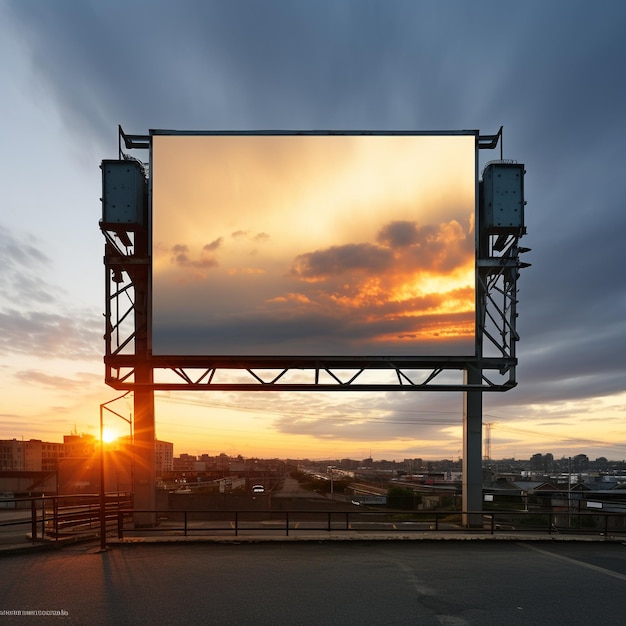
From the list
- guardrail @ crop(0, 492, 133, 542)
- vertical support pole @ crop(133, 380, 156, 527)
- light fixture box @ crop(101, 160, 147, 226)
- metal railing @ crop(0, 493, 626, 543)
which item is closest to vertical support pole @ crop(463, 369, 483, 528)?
metal railing @ crop(0, 493, 626, 543)

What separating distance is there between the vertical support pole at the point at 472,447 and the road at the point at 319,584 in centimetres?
546

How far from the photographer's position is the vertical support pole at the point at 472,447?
60.5 feet

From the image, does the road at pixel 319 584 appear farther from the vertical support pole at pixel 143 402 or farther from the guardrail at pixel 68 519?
Answer: the vertical support pole at pixel 143 402

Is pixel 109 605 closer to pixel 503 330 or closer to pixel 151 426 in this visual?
pixel 151 426

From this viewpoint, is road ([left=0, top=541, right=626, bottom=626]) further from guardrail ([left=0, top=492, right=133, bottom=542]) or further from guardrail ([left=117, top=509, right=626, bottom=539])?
A: guardrail ([left=0, top=492, right=133, bottom=542])

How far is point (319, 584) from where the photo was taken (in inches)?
362

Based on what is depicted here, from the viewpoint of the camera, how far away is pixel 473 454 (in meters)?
18.8

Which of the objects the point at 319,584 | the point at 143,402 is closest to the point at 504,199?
the point at 319,584

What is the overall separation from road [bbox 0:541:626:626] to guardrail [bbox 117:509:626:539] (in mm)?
982

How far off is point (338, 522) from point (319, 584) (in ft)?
49.0

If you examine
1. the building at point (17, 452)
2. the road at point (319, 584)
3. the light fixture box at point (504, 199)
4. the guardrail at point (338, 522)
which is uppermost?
the light fixture box at point (504, 199)

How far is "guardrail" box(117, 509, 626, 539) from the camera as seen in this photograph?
13.7m

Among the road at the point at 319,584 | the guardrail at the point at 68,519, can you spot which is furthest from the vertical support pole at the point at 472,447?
the guardrail at the point at 68,519

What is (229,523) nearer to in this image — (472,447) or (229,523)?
(229,523)
